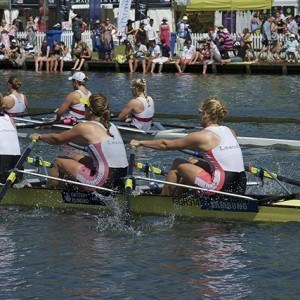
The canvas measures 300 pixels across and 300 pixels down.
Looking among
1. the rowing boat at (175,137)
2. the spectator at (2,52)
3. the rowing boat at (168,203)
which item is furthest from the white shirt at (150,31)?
the rowing boat at (168,203)

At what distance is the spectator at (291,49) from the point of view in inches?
1478

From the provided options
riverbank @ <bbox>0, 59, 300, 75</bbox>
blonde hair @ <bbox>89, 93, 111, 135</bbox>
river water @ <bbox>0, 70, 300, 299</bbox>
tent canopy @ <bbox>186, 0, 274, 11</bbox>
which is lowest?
riverbank @ <bbox>0, 59, 300, 75</bbox>

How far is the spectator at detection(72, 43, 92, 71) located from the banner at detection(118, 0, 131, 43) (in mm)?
1929

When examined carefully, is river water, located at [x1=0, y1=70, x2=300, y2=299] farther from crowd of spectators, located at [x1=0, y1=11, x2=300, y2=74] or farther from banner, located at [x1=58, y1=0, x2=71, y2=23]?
banner, located at [x1=58, y1=0, x2=71, y2=23]

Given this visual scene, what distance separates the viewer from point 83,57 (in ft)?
130

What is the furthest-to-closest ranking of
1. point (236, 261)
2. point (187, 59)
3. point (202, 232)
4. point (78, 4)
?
point (78, 4)
point (187, 59)
point (202, 232)
point (236, 261)

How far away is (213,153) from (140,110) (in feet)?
24.2

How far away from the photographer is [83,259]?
11.8 m

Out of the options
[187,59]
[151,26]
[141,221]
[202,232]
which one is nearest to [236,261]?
[202,232]

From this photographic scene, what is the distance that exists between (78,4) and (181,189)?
3236 cm

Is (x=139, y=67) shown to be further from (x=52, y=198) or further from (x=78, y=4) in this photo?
(x=52, y=198)

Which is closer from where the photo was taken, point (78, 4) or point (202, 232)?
Answer: point (202, 232)

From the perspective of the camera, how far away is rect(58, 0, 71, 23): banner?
146 ft

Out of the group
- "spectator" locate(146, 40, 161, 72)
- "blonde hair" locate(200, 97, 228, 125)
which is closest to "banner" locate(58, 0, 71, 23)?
"spectator" locate(146, 40, 161, 72)
